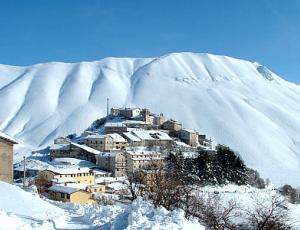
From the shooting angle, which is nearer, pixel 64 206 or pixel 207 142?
pixel 64 206

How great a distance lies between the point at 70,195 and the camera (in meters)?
33.8

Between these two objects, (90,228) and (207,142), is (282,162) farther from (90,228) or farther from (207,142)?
(90,228)

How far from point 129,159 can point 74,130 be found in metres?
94.1

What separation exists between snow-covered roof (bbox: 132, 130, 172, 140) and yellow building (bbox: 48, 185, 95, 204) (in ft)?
132

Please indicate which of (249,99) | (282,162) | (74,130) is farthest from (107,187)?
(249,99)

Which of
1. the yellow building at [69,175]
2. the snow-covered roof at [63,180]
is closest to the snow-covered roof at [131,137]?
the yellow building at [69,175]

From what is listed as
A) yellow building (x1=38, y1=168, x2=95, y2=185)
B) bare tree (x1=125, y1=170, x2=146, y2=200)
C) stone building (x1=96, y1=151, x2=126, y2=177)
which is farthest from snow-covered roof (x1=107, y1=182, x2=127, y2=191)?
bare tree (x1=125, y1=170, x2=146, y2=200)

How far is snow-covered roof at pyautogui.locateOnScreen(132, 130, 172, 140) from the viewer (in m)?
77.2

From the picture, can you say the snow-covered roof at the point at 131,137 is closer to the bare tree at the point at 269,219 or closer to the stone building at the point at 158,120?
the stone building at the point at 158,120

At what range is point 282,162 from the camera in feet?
395

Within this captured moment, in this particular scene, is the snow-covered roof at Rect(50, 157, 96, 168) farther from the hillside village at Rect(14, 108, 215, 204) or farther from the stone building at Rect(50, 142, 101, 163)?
the stone building at Rect(50, 142, 101, 163)

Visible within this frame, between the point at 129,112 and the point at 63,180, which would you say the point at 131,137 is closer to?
the point at 129,112

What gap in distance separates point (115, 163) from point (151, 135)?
15432 mm

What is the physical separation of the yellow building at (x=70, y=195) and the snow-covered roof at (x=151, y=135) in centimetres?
4022
